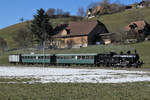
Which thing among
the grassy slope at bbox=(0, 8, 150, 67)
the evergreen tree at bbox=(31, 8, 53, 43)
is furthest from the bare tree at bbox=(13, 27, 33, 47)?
the grassy slope at bbox=(0, 8, 150, 67)

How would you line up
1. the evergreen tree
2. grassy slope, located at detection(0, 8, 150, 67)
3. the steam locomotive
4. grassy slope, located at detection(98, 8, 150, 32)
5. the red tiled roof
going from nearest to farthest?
1. the steam locomotive
2. grassy slope, located at detection(0, 8, 150, 67)
3. the red tiled roof
4. the evergreen tree
5. grassy slope, located at detection(98, 8, 150, 32)

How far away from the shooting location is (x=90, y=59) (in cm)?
4972

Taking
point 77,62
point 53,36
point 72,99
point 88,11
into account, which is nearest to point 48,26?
point 53,36

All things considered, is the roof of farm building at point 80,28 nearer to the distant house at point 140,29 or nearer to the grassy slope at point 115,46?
the distant house at point 140,29

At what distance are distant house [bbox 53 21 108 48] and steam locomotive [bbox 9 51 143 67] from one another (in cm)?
2554

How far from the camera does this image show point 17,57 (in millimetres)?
68312

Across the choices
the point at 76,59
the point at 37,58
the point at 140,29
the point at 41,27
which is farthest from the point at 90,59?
the point at 41,27

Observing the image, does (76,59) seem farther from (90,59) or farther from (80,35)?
(80,35)

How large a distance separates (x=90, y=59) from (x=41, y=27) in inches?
1988

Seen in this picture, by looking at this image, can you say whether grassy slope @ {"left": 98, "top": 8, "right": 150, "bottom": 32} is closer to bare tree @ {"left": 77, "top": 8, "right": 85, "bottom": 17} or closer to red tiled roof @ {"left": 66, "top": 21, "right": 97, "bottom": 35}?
red tiled roof @ {"left": 66, "top": 21, "right": 97, "bottom": 35}

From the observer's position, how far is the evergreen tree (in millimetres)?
95450

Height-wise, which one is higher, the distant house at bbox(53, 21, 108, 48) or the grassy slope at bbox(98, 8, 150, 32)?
the grassy slope at bbox(98, 8, 150, 32)

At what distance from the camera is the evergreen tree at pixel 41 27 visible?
95450 mm

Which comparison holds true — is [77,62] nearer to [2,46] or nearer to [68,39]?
[68,39]
